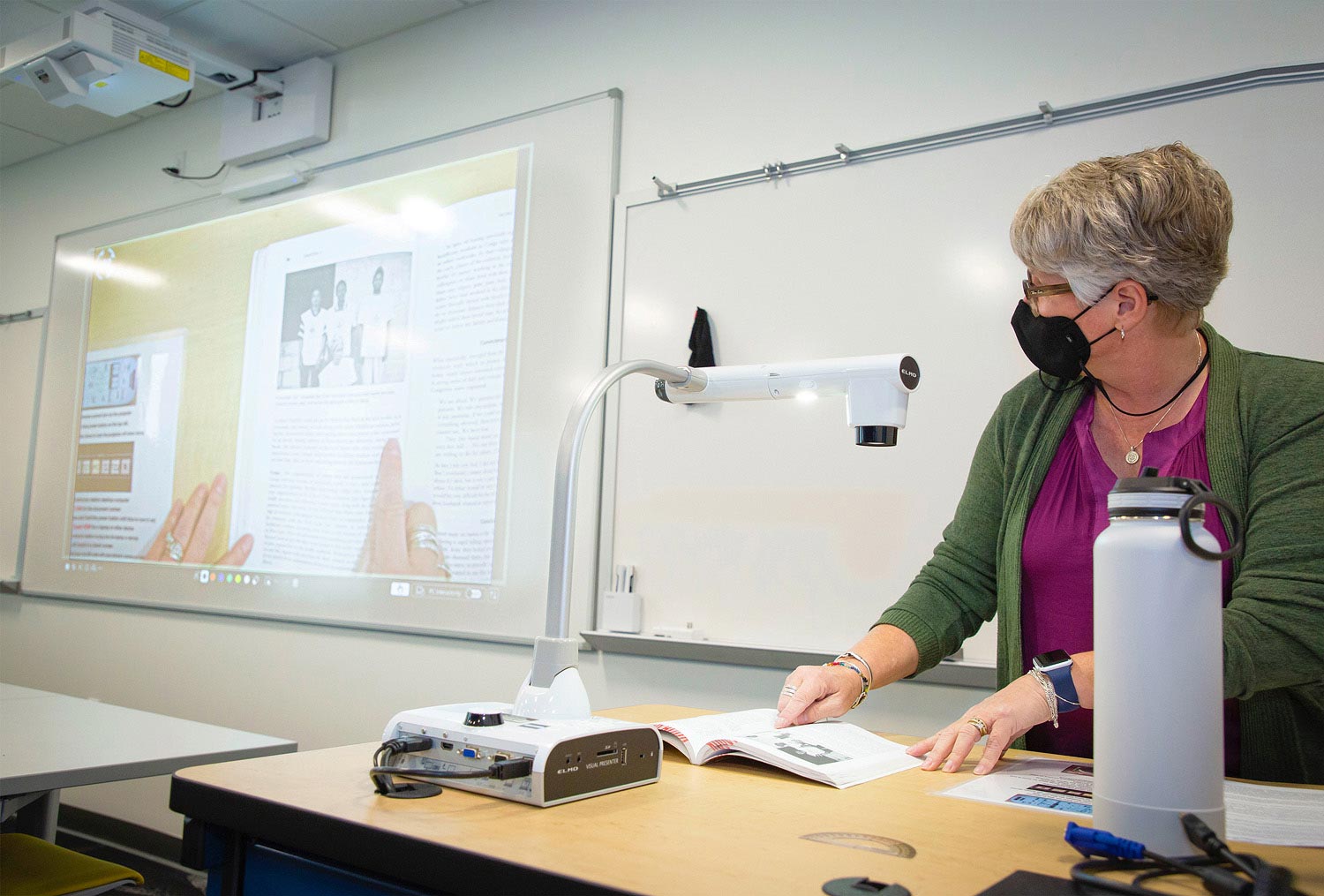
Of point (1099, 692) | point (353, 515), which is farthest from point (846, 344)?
point (353, 515)

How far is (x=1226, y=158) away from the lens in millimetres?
1746

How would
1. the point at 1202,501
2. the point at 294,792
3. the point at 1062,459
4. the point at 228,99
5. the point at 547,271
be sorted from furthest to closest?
the point at 228,99
the point at 547,271
the point at 1062,459
the point at 294,792
the point at 1202,501

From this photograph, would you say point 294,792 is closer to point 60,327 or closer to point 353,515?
point 353,515

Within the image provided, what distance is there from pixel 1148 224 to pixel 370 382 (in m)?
2.32

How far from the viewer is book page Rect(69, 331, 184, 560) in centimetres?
355

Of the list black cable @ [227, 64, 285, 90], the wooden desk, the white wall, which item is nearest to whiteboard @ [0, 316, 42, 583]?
the white wall

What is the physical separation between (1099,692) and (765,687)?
143 centimetres

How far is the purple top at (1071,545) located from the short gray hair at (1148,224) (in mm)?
158

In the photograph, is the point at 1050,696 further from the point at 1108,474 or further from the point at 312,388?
the point at 312,388

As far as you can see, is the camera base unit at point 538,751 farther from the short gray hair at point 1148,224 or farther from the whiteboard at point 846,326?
the whiteboard at point 846,326

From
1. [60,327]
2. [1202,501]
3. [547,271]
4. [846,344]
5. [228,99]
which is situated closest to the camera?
[1202,501]

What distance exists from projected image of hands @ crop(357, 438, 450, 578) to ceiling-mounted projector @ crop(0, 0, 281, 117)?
1398mm

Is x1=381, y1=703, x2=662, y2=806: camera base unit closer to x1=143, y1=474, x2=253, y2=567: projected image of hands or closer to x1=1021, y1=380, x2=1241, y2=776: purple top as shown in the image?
x1=1021, y1=380, x2=1241, y2=776: purple top

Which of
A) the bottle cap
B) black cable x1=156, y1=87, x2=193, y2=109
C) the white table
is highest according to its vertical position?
black cable x1=156, y1=87, x2=193, y2=109
